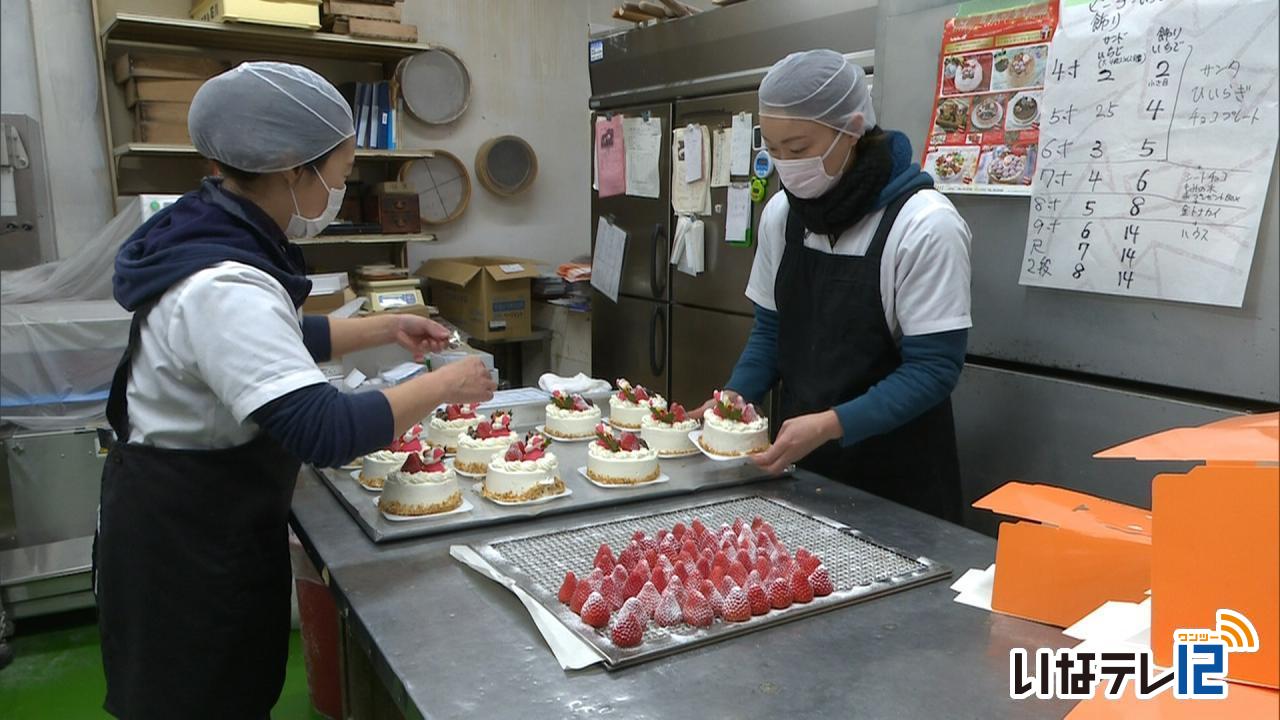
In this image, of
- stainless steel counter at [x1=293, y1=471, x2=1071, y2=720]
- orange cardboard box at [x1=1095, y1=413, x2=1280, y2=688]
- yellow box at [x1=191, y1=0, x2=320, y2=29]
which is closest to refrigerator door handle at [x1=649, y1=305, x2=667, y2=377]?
yellow box at [x1=191, y1=0, x2=320, y2=29]

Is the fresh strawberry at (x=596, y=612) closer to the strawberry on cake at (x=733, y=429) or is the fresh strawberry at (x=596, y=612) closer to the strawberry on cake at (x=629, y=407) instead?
the strawberry on cake at (x=733, y=429)

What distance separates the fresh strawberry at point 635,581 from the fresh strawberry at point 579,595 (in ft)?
0.20

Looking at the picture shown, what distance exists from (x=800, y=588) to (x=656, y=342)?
9.38 feet

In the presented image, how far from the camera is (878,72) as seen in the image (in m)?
2.54

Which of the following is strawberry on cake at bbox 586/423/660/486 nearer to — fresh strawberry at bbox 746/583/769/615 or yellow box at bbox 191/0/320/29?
fresh strawberry at bbox 746/583/769/615

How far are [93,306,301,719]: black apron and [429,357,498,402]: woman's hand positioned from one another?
330mm

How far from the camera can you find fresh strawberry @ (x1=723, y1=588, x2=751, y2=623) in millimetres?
1369

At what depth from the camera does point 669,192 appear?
402 cm

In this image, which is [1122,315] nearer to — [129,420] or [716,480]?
[716,480]

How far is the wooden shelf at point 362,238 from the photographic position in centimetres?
450

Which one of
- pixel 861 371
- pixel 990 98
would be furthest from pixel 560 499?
pixel 990 98

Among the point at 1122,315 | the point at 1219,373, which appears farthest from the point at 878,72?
the point at 1219,373

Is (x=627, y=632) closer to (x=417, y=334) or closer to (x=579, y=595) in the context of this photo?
(x=579, y=595)

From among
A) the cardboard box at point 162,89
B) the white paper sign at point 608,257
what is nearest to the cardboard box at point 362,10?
the cardboard box at point 162,89
